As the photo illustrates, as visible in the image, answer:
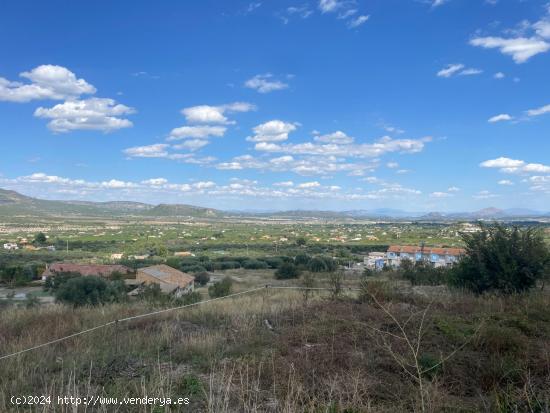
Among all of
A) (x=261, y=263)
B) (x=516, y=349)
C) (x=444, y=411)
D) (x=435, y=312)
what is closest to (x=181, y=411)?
(x=444, y=411)

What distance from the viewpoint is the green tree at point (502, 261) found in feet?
37.2

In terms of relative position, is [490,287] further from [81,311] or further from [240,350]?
[81,311]

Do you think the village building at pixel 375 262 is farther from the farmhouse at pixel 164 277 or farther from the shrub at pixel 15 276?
the shrub at pixel 15 276

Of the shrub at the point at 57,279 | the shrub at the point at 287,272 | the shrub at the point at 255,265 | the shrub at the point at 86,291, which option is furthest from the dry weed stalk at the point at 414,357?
the shrub at the point at 255,265

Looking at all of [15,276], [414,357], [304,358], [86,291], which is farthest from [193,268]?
[414,357]

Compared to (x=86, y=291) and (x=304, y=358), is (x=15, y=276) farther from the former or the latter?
(x=304, y=358)

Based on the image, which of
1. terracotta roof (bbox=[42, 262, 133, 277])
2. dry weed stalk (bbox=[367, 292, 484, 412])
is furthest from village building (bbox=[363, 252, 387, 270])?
Answer: dry weed stalk (bbox=[367, 292, 484, 412])

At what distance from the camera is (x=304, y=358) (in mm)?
5609

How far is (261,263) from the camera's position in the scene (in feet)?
160

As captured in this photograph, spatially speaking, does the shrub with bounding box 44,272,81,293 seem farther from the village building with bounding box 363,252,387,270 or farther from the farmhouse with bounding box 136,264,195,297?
the village building with bounding box 363,252,387,270

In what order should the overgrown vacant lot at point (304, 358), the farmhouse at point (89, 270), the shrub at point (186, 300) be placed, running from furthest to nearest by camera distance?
the farmhouse at point (89, 270) < the shrub at point (186, 300) < the overgrown vacant lot at point (304, 358)

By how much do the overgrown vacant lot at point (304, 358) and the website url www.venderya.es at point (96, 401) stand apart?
0.09 meters

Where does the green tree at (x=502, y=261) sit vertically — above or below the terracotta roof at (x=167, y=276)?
above

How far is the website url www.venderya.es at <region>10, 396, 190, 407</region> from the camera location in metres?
3.95
